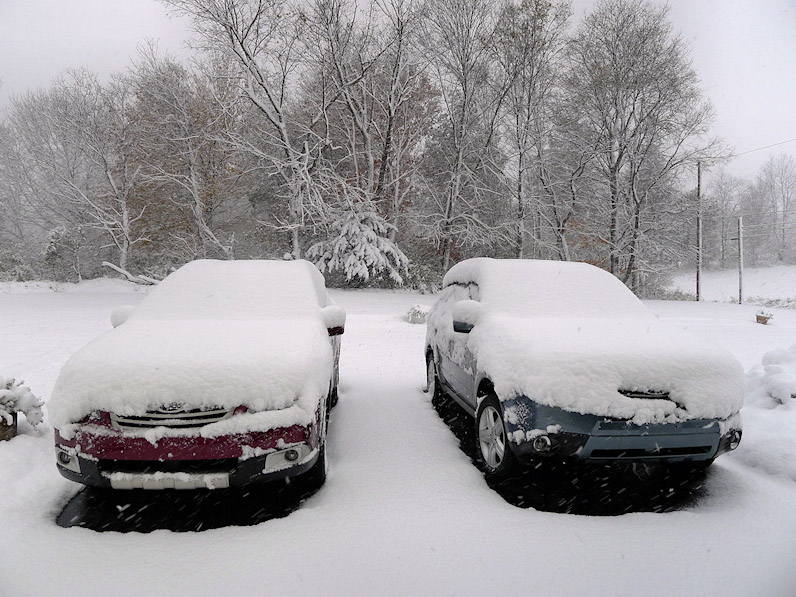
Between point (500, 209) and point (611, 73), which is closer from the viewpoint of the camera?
point (611, 73)

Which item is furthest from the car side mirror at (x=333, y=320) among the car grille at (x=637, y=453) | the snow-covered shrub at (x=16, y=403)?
the snow-covered shrub at (x=16, y=403)

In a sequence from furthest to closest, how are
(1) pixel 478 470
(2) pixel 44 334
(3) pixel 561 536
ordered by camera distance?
(2) pixel 44 334
(1) pixel 478 470
(3) pixel 561 536

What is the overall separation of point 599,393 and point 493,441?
37.6 inches

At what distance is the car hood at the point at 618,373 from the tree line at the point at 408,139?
16.9 metres

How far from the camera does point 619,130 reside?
22875 millimetres

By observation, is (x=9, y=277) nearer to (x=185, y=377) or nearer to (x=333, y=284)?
(x=333, y=284)

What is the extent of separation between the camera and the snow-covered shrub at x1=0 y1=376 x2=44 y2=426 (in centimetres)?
388

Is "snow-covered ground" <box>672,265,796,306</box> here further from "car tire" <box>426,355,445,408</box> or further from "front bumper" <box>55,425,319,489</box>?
"front bumper" <box>55,425,319,489</box>

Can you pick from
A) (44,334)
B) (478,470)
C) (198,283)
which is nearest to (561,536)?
(478,470)

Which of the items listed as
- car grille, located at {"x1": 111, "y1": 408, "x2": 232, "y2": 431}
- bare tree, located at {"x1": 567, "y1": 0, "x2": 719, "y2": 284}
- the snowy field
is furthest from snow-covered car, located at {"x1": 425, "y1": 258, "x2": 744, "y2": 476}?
bare tree, located at {"x1": 567, "y1": 0, "x2": 719, "y2": 284}

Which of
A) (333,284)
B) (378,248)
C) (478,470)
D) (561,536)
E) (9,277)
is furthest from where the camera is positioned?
(9,277)

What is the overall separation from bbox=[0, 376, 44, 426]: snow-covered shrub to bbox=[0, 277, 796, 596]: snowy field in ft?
0.63

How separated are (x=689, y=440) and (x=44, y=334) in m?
12.3

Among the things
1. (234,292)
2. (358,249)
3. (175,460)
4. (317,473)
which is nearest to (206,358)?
(175,460)
